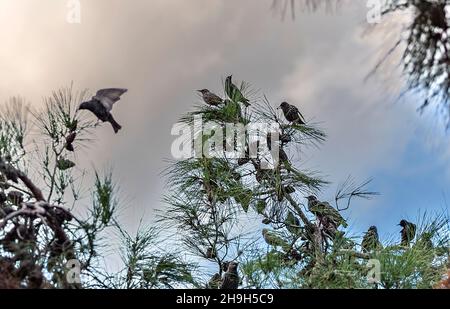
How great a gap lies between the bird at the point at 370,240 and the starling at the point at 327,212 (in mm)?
81

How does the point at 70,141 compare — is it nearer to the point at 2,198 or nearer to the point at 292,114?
the point at 2,198

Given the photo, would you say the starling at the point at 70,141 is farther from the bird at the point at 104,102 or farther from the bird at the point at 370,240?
the bird at the point at 370,240

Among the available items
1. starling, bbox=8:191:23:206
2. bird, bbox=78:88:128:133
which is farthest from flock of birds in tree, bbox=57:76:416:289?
starling, bbox=8:191:23:206

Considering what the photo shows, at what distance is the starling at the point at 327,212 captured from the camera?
2412 millimetres

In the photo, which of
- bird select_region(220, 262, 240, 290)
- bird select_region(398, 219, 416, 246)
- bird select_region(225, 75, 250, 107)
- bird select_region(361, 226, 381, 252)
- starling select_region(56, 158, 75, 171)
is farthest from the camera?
bird select_region(225, 75, 250, 107)

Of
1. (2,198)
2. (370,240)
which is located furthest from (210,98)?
(2,198)

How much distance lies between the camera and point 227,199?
8.37 feet

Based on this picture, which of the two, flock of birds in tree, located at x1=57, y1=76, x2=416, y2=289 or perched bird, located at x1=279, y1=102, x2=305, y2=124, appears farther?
perched bird, located at x1=279, y1=102, x2=305, y2=124

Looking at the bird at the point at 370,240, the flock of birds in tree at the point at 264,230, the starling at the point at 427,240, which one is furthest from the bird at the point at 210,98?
the starling at the point at 427,240

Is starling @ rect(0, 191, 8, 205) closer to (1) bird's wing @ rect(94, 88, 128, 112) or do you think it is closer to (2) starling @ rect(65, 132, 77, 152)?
(2) starling @ rect(65, 132, 77, 152)

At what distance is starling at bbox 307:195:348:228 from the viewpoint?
2412 mm

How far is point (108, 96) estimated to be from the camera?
1875mm

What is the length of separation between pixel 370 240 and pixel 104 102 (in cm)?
104

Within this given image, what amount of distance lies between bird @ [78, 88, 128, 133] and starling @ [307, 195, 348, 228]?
0.88 metres
